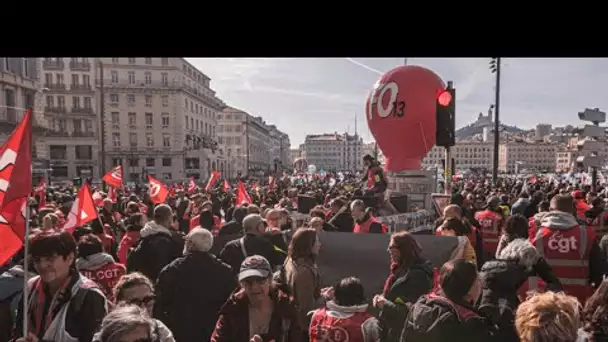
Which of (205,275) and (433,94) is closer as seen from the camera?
(205,275)

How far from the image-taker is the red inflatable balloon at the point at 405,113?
1384cm

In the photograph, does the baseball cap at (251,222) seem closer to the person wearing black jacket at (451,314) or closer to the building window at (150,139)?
the person wearing black jacket at (451,314)

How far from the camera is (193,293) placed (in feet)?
13.4

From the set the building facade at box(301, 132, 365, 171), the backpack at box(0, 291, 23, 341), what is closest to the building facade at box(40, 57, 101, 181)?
the backpack at box(0, 291, 23, 341)

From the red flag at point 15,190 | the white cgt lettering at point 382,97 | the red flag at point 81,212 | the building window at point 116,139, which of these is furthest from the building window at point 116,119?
the red flag at point 15,190

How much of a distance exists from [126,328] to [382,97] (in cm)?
1268

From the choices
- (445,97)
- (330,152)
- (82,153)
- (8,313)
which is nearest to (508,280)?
(8,313)

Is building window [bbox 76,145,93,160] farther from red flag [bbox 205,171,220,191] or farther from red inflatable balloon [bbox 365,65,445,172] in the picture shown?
red inflatable balloon [bbox 365,65,445,172]

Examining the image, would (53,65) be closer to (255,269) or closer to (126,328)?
(255,269)

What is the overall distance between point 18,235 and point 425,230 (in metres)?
7.72
